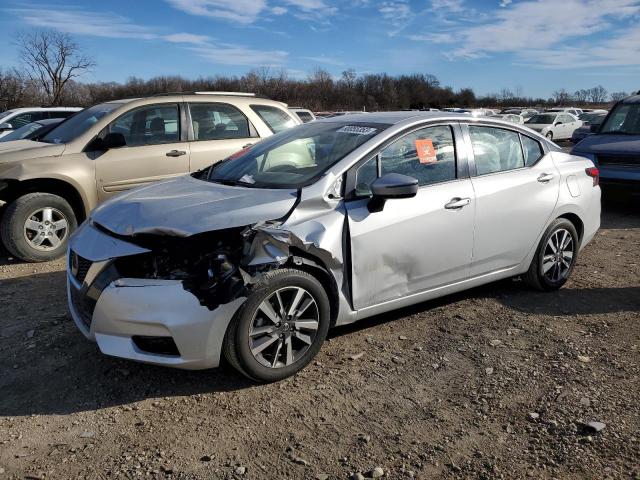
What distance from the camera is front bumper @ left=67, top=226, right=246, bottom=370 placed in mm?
3062

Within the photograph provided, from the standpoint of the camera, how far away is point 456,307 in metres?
4.66

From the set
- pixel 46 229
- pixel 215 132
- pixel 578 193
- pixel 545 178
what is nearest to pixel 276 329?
pixel 545 178

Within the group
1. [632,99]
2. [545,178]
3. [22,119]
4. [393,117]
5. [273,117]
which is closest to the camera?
[393,117]

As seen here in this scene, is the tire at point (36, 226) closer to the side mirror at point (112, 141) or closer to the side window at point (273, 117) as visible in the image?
the side mirror at point (112, 141)

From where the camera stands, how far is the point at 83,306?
11.1 ft

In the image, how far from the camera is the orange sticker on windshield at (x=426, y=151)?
409 cm

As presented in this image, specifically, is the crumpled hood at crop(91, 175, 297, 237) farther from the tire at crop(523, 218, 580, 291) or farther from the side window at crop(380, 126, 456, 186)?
the tire at crop(523, 218, 580, 291)

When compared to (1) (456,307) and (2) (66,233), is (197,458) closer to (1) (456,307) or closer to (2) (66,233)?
(1) (456,307)

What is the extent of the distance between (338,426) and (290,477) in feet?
1.57

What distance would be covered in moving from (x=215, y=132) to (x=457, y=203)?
154 inches

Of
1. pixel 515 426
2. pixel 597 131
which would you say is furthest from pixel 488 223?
pixel 597 131

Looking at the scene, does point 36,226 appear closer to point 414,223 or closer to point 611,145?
point 414,223

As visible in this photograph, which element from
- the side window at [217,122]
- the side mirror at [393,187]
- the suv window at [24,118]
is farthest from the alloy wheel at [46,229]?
the suv window at [24,118]

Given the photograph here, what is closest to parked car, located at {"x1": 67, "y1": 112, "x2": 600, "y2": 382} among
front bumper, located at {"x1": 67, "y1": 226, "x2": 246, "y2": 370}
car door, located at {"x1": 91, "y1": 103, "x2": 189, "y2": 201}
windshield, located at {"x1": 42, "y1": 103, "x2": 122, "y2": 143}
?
front bumper, located at {"x1": 67, "y1": 226, "x2": 246, "y2": 370}
